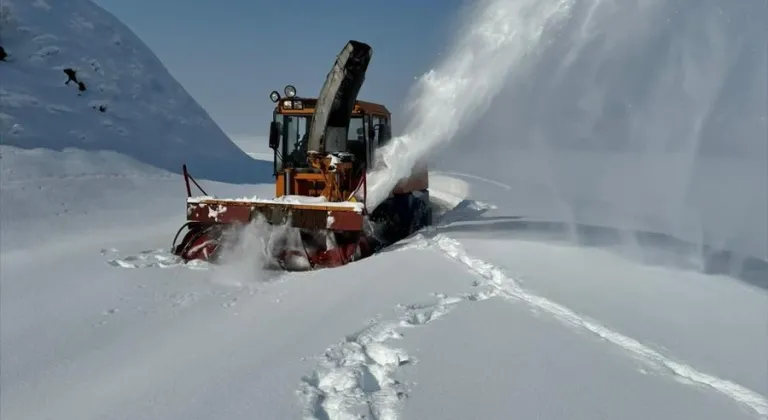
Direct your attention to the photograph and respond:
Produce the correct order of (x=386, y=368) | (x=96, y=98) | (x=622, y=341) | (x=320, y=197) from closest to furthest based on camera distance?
(x=386, y=368) < (x=622, y=341) < (x=320, y=197) < (x=96, y=98)

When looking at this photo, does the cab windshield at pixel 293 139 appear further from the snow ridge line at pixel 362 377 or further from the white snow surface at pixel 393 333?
the snow ridge line at pixel 362 377

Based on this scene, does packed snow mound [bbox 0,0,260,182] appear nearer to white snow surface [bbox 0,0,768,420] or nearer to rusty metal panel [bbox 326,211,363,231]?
white snow surface [bbox 0,0,768,420]

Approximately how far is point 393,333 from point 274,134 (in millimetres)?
5335

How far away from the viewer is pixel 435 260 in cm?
696

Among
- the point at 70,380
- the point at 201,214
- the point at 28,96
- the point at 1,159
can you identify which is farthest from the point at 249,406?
the point at 28,96

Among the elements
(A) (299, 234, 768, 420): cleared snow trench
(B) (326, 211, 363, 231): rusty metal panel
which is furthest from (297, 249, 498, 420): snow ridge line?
(B) (326, 211, 363, 231): rusty metal panel

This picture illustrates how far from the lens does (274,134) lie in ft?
29.2

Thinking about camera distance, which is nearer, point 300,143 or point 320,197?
point 320,197

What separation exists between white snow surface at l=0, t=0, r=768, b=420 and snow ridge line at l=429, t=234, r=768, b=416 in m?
0.01

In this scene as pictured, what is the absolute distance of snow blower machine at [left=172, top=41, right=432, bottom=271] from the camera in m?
7.34

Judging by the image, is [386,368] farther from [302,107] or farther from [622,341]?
[302,107]

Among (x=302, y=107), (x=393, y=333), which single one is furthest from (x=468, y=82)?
(x=393, y=333)

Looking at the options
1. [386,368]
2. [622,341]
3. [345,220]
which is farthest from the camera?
[345,220]

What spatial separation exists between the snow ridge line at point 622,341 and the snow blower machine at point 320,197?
5.68ft
